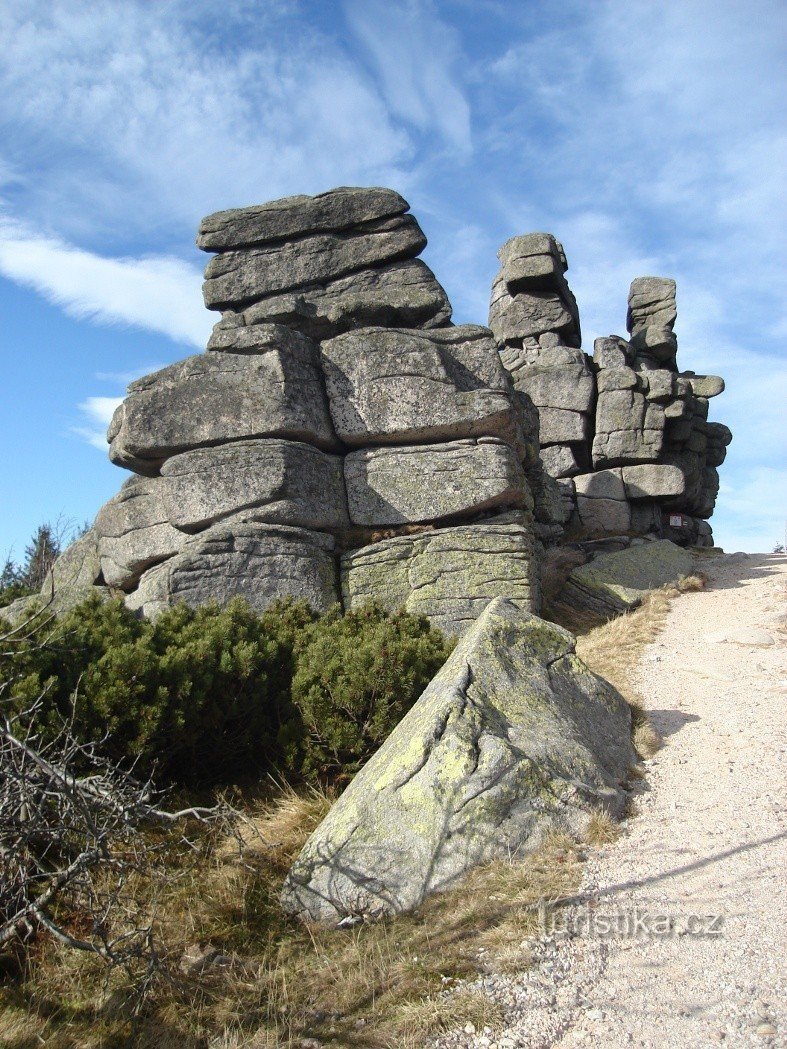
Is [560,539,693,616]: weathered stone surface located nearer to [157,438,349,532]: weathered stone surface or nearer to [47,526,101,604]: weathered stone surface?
[157,438,349,532]: weathered stone surface

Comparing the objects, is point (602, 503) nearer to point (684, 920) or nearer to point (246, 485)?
point (246, 485)

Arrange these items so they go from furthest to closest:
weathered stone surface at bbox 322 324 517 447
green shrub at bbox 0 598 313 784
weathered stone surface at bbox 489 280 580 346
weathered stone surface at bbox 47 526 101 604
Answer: weathered stone surface at bbox 489 280 580 346
weathered stone surface at bbox 47 526 101 604
weathered stone surface at bbox 322 324 517 447
green shrub at bbox 0 598 313 784

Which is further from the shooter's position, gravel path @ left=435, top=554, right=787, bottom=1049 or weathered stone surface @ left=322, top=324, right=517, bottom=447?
weathered stone surface @ left=322, top=324, right=517, bottom=447

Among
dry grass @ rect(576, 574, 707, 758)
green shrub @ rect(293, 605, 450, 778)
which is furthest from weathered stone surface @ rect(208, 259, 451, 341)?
green shrub @ rect(293, 605, 450, 778)

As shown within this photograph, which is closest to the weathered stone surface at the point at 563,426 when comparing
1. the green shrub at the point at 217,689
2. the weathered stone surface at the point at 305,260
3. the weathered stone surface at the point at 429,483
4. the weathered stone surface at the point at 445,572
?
the weathered stone surface at the point at 305,260

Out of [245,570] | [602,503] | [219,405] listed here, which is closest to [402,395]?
[219,405]

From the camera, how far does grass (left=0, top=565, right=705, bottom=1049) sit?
4402 millimetres

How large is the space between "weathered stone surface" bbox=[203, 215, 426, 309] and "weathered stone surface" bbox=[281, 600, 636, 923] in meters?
10.3

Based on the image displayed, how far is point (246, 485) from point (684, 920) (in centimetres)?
870

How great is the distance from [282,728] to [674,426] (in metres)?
23.4

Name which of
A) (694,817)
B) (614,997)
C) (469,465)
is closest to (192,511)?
(469,465)

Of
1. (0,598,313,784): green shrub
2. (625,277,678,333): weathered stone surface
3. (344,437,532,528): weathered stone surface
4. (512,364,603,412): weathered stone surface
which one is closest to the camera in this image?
(0,598,313,784): green shrub

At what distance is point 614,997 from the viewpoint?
434 centimetres

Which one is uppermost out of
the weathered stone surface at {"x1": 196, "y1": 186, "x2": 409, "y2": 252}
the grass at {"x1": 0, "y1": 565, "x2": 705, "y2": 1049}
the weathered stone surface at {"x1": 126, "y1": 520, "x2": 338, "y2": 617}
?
the weathered stone surface at {"x1": 196, "y1": 186, "x2": 409, "y2": 252}
